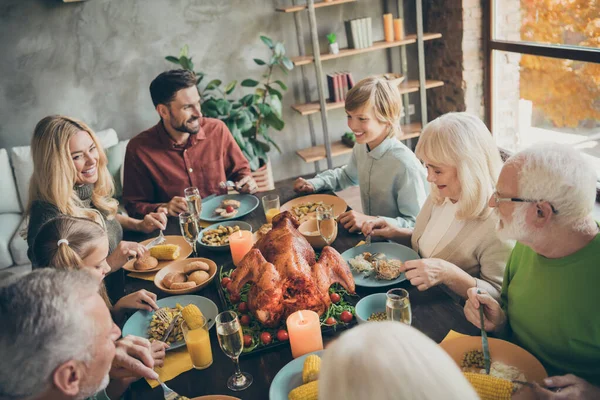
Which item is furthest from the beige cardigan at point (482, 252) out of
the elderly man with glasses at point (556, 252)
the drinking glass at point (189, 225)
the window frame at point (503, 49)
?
the window frame at point (503, 49)

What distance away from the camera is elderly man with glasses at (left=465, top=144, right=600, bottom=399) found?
1360 millimetres

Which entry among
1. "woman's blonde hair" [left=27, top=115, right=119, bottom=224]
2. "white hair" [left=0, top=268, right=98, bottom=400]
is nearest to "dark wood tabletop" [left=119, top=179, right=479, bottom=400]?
"white hair" [left=0, top=268, right=98, bottom=400]

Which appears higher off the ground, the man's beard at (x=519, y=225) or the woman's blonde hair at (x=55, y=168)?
the woman's blonde hair at (x=55, y=168)

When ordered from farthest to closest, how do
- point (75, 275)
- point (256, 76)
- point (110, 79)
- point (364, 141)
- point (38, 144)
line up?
1. point (256, 76)
2. point (110, 79)
3. point (364, 141)
4. point (38, 144)
5. point (75, 275)

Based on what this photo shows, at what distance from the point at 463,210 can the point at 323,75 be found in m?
3.47

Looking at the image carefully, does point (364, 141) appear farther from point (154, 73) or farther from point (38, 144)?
point (154, 73)

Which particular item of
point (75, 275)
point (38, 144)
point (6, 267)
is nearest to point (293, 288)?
point (75, 275)

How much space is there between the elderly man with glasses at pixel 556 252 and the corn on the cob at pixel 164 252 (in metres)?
1.19

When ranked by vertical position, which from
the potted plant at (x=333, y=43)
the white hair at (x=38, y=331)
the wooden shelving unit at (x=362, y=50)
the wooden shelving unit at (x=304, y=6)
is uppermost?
the wooden shelving unit at (x=304, y=6)

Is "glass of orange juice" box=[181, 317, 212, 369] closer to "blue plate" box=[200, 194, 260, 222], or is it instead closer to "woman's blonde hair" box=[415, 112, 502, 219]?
"woman's blonde hair" box=[415, 112, 502, 219]

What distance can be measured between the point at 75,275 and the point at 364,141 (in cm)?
169

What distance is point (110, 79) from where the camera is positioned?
4.54 m

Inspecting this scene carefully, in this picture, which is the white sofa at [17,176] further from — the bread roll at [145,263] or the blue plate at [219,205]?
the bread roll at [145,263]

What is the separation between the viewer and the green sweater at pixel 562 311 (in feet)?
4.45
